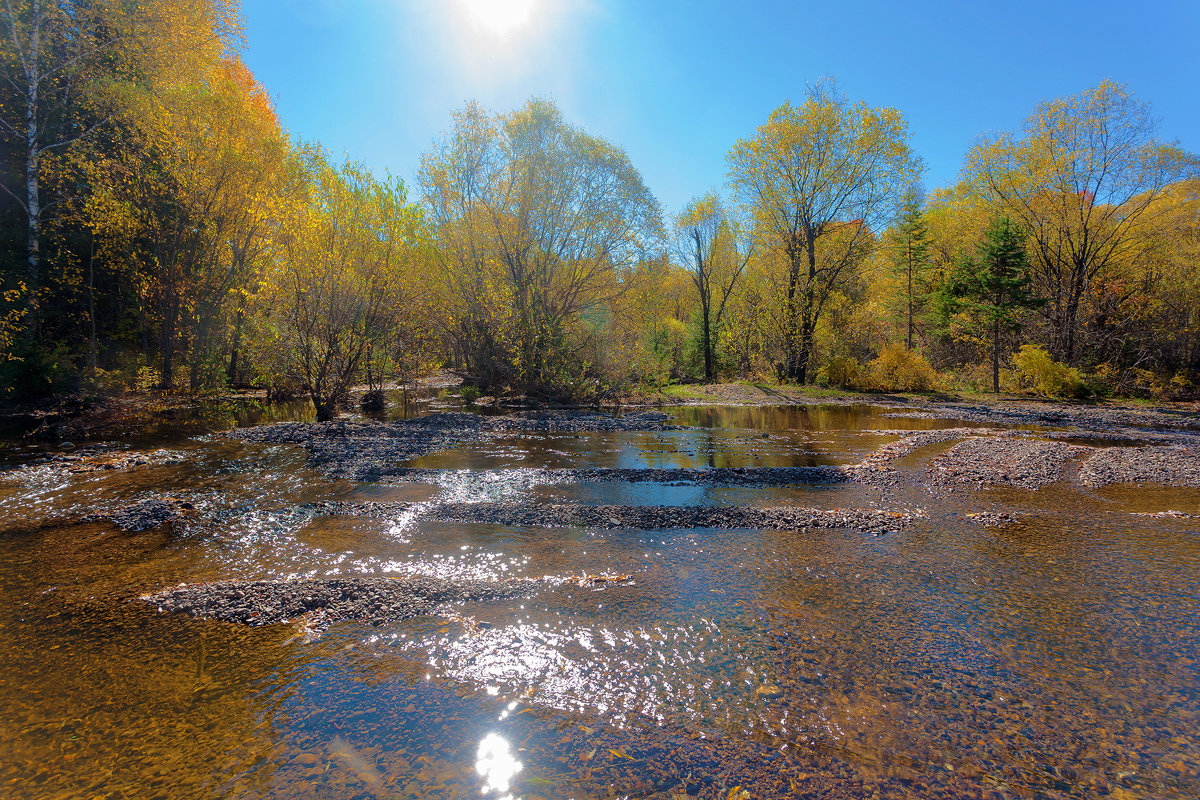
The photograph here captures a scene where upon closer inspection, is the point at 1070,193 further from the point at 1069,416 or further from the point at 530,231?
the point at 530,231

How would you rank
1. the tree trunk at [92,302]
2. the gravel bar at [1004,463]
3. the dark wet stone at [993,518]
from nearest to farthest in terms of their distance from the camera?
the dark wet stone at [993,518] → the gravel bar at [1004,463] → the tree trunk at [92,302]

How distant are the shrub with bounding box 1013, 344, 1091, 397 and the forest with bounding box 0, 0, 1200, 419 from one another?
0.10 meters

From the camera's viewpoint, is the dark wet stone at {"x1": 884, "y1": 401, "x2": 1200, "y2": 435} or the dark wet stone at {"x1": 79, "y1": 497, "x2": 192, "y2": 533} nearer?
the dark wet stone at {"x1": 79, "y1": 497, "x2": 192, "y2": 533}

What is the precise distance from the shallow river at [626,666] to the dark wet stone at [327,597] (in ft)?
0.66

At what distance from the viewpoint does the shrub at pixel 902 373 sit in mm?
25250

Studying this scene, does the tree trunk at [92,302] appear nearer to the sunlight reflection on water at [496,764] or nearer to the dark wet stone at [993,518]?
the sunlight reflection on water at [496,764]

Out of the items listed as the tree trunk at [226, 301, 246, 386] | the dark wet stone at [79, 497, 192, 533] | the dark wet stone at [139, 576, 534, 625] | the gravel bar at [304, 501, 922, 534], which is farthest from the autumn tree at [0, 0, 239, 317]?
the dark wet stone at [139, 576, 534, 625]

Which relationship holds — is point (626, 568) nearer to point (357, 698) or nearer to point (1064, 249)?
point (357, 698)

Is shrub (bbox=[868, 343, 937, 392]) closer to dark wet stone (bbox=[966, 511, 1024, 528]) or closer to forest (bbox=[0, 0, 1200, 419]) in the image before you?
forest (bbox=[0, 0, 1200, 419])

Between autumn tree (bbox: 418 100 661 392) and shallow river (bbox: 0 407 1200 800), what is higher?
autumn tree (bbox: 418 100 661 392)

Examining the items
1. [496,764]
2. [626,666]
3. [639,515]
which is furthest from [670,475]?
[496,764]

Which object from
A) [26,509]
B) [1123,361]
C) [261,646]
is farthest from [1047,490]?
[1123,361]

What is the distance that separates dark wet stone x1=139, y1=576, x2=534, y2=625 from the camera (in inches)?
179

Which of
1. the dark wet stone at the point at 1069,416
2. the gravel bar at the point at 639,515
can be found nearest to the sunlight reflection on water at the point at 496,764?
the gravel bar at the point at 639,515
